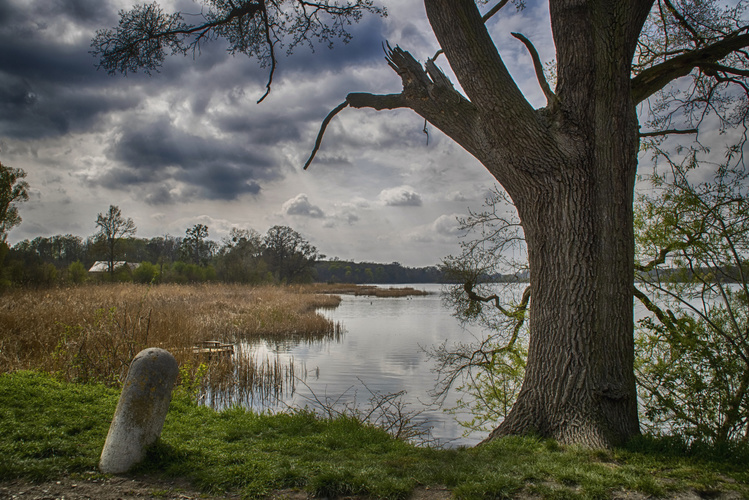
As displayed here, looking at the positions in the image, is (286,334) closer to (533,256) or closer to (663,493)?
(533,256)

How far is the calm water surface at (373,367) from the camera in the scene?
854cm

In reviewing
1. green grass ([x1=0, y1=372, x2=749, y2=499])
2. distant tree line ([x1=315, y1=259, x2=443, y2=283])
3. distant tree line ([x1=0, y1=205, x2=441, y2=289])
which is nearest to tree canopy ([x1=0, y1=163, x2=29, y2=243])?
distant tree line ([x1=0, y1=205, x2=441, y2=289])

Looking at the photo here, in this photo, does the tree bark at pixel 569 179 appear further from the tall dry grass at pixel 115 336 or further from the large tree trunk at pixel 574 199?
the tall dry grass at pixel 115 336

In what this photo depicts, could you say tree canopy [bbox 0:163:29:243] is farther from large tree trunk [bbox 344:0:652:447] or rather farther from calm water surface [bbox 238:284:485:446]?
large tree trunk [bbox 344:0:652:447]

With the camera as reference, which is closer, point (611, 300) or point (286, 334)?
point (611, 300)

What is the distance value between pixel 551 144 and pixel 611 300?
146 cm

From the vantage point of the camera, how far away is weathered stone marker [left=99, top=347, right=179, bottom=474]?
11.2 ft

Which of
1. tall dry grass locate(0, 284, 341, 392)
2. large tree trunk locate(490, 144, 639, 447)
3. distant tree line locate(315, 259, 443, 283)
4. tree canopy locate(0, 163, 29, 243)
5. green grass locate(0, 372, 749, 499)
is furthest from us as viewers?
distant tree line locate(315, 259, 443, 283)

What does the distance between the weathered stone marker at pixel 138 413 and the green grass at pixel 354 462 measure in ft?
0.42

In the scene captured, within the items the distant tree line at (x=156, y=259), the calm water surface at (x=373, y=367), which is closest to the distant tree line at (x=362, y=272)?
the distant tree line at (x=156, y=259)

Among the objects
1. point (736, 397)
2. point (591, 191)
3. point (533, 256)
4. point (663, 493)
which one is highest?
point (591, 191)

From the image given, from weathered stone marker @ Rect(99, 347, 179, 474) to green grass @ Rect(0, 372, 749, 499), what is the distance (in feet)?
0.42

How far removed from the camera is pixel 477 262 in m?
7.54

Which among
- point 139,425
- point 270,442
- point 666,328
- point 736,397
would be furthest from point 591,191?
point 139,425
